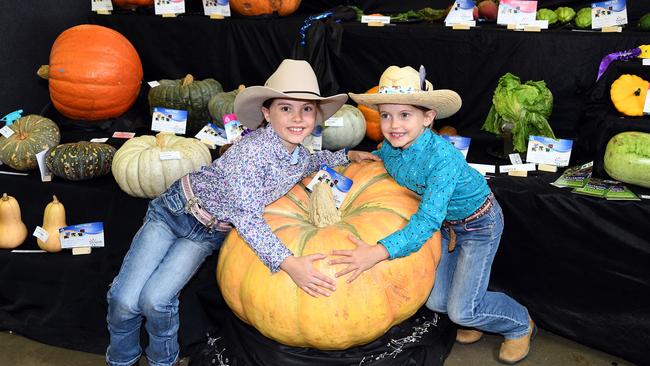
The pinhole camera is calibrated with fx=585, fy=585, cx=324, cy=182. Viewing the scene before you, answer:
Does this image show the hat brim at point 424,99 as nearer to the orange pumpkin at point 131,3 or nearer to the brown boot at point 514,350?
the brown boot at point 514,350

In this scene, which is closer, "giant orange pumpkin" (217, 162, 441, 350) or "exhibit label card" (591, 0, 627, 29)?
"giant orange pumpkin" (217, 162, 441, 350)

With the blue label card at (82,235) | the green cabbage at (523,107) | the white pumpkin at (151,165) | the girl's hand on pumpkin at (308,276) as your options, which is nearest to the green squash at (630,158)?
the green cabbage at (523,107)

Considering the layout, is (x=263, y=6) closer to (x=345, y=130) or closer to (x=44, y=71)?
(x=345, y=130)

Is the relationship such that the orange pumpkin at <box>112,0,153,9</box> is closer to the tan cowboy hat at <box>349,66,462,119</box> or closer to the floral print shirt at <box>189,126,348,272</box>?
the floral print shirt at <box>189,126,348,272</box>

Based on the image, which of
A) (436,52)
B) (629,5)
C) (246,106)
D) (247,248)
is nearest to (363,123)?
(436,52)

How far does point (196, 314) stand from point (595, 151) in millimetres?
1969

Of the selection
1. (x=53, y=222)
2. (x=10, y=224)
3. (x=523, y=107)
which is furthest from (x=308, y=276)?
(x=10, y=224)

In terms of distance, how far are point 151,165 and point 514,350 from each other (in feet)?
5.97

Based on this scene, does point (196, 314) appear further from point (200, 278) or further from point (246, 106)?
point (246, 106)

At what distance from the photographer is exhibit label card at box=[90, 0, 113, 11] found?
4.15 metres

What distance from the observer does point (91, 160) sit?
2889mm

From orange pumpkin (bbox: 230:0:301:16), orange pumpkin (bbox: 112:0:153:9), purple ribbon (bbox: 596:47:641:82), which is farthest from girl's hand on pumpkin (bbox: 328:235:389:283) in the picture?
orange pumpkin (bbox: 112:0:153:9)

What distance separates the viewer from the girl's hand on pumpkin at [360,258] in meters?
1.93

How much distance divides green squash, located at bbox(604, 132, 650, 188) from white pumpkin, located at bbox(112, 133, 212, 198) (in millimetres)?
1869
